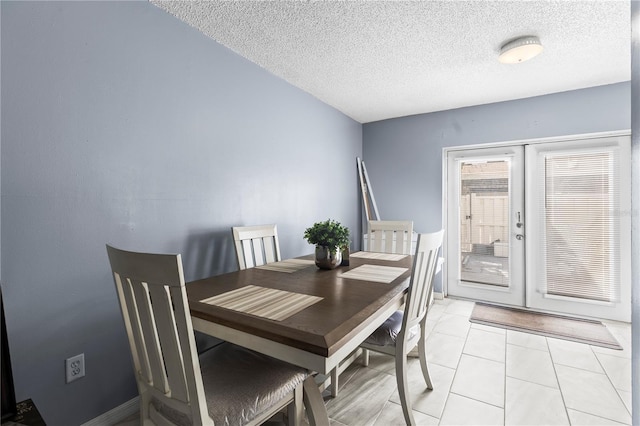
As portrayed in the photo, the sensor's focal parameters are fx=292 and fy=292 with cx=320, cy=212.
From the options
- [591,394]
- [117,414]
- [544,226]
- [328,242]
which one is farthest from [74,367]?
[544,226]

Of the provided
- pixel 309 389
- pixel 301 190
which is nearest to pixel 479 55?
pixel 301 190

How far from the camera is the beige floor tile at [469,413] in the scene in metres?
1.57

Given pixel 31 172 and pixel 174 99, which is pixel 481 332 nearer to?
pixel 174 99

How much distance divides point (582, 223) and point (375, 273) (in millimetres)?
2703

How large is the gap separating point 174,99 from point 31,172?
0.85 m

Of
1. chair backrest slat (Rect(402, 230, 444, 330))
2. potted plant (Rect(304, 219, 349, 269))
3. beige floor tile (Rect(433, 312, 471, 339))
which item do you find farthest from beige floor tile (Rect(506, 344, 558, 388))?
potted plant (Rect(304, 219, 349, 269))

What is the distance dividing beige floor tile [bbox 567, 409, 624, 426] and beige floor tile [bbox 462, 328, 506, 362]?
1.92 ft

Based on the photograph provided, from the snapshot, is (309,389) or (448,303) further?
(448,303)

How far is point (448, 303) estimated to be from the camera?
137 inches

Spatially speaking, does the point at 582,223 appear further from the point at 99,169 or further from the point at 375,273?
the point at 99,169

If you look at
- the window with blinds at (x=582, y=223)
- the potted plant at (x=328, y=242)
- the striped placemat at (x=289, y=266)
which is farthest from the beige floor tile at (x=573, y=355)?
the striped placemat at (x=289, y=266)

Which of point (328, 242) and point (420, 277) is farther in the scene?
point (328, 242)

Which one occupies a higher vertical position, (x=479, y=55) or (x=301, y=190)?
(x=479, y=55)

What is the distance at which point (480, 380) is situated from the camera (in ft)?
6.39
